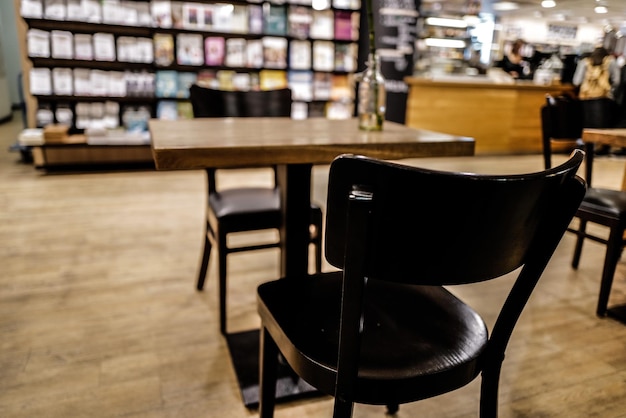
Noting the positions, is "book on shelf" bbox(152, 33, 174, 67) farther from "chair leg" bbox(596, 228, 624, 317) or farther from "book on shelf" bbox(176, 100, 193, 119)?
"chair leg" bbox(596, 228, 624, 317)

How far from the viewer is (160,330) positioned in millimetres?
1889

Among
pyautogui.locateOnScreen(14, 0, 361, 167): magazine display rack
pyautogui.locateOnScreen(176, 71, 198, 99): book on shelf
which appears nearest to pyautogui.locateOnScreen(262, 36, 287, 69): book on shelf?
pyautogui.locateOnScreen(14, 0, 361, 167): magazine display rack

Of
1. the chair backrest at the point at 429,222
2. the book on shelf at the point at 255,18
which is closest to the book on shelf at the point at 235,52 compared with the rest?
the book on shelf at the point at 255,18

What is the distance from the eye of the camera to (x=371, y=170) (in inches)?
24.9

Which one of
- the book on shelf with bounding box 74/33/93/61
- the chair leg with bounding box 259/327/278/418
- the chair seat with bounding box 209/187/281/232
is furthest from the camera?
the book on shelf with bounding box 74/33/93/61

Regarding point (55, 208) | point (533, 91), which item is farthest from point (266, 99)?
point (533, 91)

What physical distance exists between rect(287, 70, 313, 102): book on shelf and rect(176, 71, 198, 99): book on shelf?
1076mm

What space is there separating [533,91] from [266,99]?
5.43 metres

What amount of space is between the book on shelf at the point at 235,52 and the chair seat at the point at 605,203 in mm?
3925

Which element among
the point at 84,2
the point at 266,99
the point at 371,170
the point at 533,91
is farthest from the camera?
the point at 533,91

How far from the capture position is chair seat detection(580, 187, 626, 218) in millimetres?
1944

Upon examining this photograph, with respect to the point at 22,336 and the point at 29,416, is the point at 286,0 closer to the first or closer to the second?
the point at 22,336

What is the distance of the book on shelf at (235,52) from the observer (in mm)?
5070

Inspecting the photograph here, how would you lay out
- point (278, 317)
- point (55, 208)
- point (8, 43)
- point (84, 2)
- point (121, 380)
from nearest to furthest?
point (278, 317)
point (121, 380)
point (55, 208)
point (84, 2)
point (8, 43)
